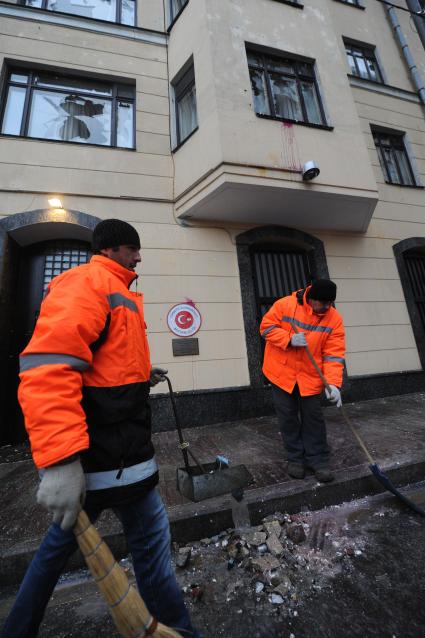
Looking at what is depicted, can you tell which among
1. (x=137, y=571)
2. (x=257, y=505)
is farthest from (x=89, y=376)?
(x=257, y=505)

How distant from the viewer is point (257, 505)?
2.54 meters

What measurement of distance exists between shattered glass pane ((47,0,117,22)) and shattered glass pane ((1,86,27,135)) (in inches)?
82.2

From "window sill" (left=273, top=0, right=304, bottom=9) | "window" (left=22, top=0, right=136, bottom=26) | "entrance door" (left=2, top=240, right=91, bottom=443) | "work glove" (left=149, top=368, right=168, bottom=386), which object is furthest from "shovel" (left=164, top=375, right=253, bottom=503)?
"window" (left=22, top=0, right=136, bottom=26)

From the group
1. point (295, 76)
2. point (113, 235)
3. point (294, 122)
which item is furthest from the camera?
point (295, 76)

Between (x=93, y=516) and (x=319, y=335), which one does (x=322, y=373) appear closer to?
(x=319, y=335)

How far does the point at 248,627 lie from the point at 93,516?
3.63 ft

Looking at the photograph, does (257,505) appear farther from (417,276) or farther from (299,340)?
(417,276)

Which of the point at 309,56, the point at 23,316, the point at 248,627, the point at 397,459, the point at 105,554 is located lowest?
the point at 248,627

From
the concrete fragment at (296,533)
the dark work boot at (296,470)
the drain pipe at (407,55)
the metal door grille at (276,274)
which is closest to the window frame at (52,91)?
the metal door grille at (276,274)

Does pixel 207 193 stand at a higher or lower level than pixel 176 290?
higher

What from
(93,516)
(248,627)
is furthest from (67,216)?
(248,627)

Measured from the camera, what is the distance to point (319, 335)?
3.16 m

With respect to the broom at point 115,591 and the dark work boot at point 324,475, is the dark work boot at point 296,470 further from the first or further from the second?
the broom at point 115,591

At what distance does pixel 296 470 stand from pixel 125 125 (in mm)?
6993
